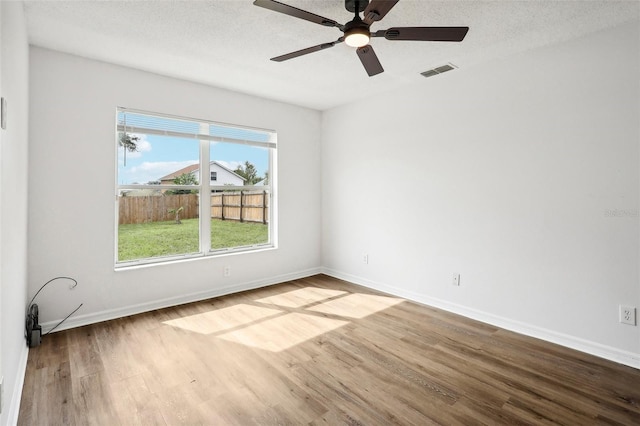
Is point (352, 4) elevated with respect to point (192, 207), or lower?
elevated

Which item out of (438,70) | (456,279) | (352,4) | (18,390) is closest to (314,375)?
(18,390)

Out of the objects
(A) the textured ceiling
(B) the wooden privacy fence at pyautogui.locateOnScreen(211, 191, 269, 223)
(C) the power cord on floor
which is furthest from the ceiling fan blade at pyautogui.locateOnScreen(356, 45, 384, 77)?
(C) the power cord on floor

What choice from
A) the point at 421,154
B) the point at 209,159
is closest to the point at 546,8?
the point at 421,154

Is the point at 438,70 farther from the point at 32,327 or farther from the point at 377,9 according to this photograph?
the point at 32,327

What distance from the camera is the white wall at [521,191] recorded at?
256cm

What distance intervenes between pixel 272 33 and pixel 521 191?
2636 millimetres

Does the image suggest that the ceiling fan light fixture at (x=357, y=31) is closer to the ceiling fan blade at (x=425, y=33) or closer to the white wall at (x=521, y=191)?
the ceiling fan blade at (x=425, y=33)

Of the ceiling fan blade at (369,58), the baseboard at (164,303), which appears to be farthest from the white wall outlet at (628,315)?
the baseboard at (164,303)

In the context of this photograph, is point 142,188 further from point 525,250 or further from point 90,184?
point 525,250

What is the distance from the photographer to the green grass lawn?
11.6ft

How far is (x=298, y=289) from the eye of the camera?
4.34m

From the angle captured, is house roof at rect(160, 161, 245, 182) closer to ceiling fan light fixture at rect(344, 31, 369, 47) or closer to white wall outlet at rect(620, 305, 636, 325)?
Result: ceiling fan light fixture at rect(344, 31, 369, 47)

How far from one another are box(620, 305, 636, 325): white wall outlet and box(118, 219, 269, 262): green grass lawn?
3874 millimetres

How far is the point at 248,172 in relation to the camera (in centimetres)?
448
